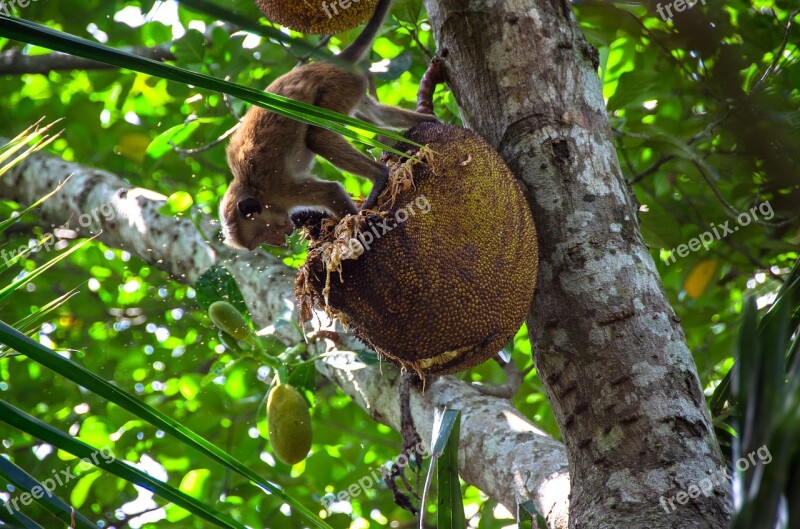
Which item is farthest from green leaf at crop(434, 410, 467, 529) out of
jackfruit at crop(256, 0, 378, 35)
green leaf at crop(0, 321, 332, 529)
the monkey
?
the monkey

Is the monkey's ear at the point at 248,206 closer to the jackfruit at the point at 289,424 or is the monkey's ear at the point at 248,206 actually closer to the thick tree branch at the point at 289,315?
the thick tree branch at the point at 289,315

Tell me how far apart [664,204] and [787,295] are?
2862 millimetres

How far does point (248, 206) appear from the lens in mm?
3018

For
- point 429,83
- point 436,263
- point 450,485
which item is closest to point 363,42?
point 429,83

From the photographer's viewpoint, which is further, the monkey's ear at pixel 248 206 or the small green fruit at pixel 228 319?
the monkey's ear at pixel 248 206

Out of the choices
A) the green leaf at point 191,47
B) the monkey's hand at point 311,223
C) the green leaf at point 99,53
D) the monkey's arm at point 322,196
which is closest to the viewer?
the green leaf at point 99,53

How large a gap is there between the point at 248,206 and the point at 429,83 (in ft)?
3.93

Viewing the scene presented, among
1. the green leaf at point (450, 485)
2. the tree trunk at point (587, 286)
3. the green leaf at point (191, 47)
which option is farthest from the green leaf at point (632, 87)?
the green leaf at point (450, 485)

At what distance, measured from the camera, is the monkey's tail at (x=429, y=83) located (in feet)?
6.73

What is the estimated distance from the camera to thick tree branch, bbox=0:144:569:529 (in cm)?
211

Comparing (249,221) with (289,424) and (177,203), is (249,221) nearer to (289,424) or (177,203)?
Result: (177,203)

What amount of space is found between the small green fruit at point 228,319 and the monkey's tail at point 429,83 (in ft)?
3.25

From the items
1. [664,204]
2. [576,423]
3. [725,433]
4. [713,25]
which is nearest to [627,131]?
[664,204]

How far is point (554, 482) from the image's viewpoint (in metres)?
1.90
